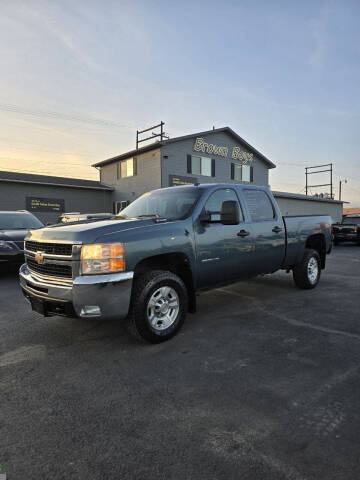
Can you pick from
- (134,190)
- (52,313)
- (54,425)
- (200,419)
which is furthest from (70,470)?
(134,190)

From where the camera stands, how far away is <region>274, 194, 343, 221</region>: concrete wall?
32.6 meters

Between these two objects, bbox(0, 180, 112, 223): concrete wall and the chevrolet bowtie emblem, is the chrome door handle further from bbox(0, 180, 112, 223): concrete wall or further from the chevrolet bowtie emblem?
bbox(0, 180, 112, 223): concrete wall

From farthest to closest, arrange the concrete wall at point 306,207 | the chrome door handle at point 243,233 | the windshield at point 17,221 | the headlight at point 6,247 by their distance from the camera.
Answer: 1. the concrete wall at point 306,207
2. the windshield at point 17,221
3. the headlight at point 6,247
4. the chrome door handle at point 243,233

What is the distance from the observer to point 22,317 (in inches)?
187

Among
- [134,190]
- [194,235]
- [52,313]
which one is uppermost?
[134,190]

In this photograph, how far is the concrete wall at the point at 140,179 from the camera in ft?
76.3

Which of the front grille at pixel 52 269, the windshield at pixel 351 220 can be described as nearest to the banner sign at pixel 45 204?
the windshield at pixel 351 220

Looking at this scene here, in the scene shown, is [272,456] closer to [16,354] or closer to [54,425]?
[54,425]

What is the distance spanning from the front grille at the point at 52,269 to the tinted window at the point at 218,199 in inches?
79.7

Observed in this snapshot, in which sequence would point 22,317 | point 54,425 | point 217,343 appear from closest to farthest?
1. point 54,425
2. point 217,343
3. point 22,317

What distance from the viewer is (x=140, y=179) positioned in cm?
2453

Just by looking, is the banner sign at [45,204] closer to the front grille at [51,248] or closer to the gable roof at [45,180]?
the gable roof at [45,180]

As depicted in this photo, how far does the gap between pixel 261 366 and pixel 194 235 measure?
5.82 ft

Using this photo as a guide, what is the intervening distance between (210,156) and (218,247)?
2278 centimetres
